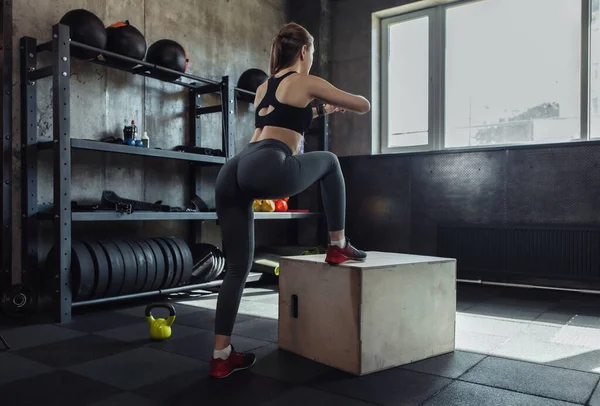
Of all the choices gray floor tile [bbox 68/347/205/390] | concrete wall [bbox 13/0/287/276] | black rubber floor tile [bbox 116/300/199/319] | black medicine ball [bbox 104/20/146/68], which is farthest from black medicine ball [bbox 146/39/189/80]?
gray floor tile [bbox 68/347/205/390]

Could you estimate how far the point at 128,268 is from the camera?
344cm

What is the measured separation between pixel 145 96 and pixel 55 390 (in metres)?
2.89

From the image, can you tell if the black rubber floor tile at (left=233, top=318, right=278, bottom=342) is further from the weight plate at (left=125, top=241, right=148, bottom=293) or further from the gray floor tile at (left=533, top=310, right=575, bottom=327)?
the gray floor tile at (left=533, top=310, right=575, bottom=327)

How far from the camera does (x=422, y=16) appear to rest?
546 cm

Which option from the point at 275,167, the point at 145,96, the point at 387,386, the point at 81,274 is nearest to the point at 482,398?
the point at 387,386

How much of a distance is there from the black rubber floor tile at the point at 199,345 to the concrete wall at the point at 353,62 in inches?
131

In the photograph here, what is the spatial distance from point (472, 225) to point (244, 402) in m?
3.51

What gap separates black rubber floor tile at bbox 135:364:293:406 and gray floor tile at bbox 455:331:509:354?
1.08 meters

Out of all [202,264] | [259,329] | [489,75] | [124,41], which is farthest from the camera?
[489,75]

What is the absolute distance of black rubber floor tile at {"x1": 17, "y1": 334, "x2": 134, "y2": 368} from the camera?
2296 mm

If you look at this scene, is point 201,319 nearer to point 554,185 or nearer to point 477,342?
point 477,342

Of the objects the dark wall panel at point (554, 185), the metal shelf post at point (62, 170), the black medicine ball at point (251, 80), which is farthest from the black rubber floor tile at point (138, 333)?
the dark wall panel at point (554, 185)

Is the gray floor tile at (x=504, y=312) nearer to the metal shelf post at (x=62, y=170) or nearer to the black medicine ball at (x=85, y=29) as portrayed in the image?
the metal shelf post at (x=62, y=170)

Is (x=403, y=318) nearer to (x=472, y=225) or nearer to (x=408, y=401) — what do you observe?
(x=408, y=401)
